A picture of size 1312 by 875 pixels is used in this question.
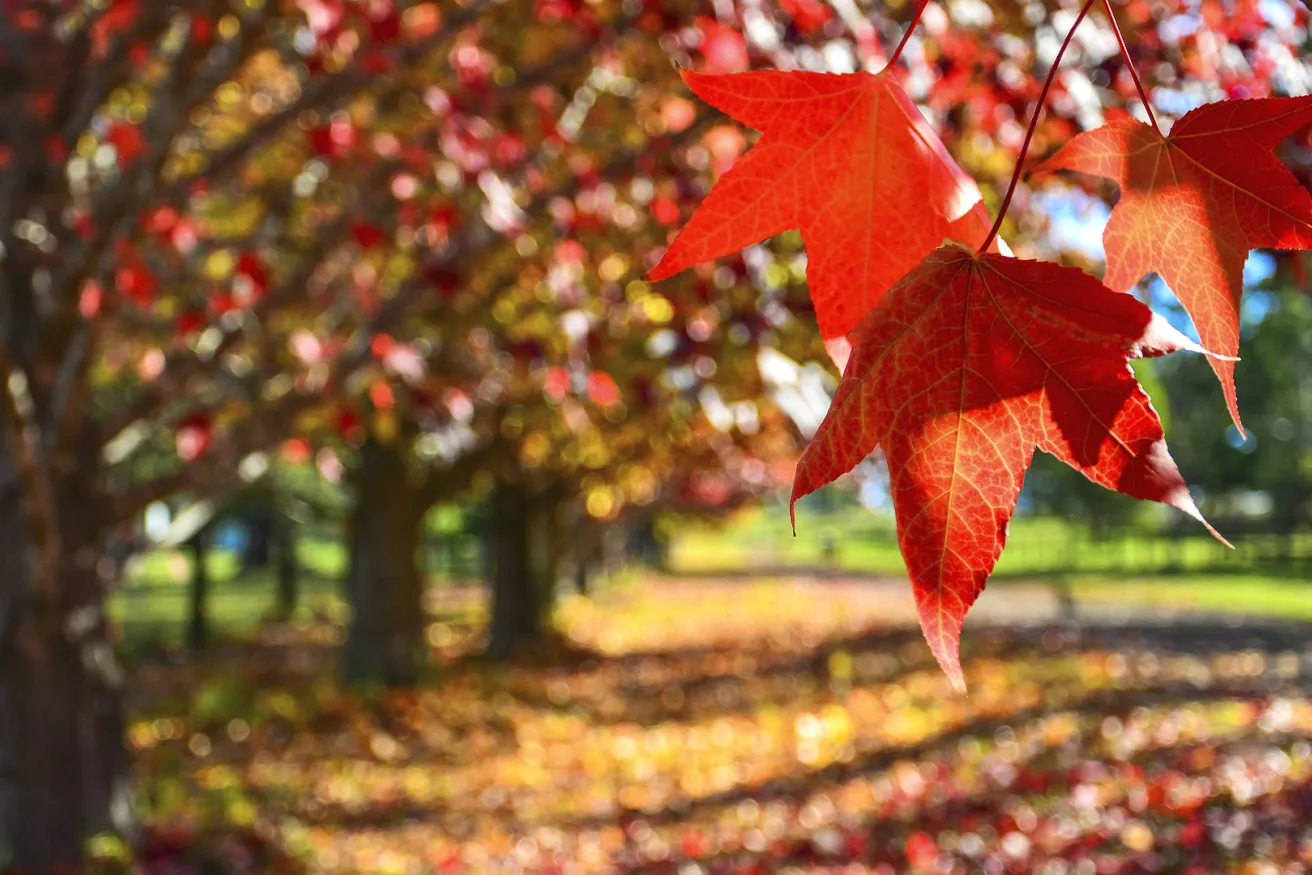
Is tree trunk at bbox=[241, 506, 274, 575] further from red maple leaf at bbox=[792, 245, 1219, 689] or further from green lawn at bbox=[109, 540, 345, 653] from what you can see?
red maple leaf at bbox=[792, 245, 1219, 689]

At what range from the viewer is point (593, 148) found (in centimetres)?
648

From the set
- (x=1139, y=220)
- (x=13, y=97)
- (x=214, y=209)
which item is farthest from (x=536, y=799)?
(x=1139, y=220)

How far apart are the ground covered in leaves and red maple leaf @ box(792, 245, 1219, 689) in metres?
5.22

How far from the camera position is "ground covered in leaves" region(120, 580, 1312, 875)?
6676 millimetres

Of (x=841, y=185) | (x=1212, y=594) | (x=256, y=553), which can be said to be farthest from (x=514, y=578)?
(x=256, y=553)

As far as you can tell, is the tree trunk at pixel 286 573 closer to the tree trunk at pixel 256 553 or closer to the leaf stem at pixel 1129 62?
the tree trunk at pixel 256 553

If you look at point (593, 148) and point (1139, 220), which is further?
point (593, 148)

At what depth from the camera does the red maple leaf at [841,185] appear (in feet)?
3.32

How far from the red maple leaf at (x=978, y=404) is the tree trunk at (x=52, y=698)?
542 centimetres

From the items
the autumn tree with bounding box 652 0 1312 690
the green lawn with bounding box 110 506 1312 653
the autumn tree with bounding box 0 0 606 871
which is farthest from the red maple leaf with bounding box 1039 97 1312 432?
the green lawn with bounding box 110 506 1312 653

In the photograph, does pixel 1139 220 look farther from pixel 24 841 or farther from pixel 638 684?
pixel 638 684

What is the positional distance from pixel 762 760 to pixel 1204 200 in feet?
32.6

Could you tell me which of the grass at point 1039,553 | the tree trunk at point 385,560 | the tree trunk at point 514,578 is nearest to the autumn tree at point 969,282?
the tree trunk at point 385,560

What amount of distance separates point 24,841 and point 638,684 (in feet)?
36.6
